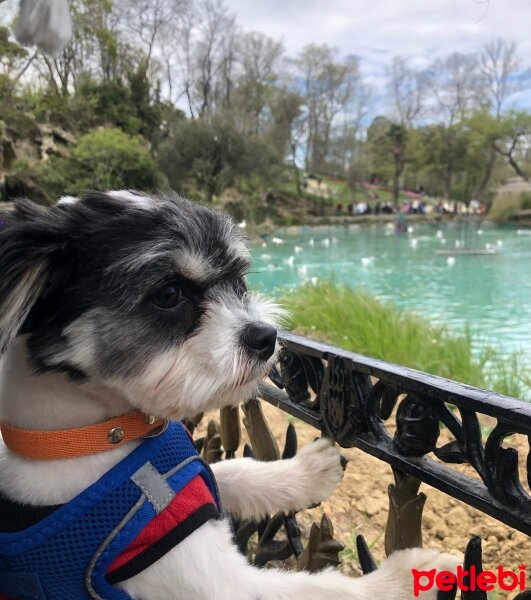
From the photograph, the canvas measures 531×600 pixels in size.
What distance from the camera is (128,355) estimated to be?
1.04m

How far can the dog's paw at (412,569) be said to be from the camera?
1.06 m

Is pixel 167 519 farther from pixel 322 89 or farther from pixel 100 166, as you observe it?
pixel 322 89

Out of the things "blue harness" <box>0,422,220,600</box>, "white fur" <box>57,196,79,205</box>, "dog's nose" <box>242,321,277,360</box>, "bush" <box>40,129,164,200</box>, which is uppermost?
"bush" <box>40,129,164,200</box>

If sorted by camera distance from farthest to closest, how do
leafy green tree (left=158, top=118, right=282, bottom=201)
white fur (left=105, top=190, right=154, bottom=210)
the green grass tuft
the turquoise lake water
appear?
leafy green tree (left=158, top=118, right=282, bottom=201)
the turquoise lake water
the green grass tuft
white fur (left=105, top=190, right=154, bottom=210)

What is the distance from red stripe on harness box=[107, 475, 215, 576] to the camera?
94 cm

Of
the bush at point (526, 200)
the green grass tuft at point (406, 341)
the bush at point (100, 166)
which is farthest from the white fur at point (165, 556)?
the bush at point (526, 200)

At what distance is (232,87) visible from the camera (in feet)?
117

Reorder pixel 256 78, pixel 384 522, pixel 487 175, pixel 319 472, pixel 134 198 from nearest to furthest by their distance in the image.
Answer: pixel 134 198 < pixel 319 472 < pixel 384 522 < pixel 487 175 < pixel 256 78

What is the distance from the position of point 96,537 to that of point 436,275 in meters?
12.1

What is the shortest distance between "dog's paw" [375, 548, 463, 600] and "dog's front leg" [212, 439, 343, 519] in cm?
33

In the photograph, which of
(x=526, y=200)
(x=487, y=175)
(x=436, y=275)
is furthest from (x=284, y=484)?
(x=487, y=175)

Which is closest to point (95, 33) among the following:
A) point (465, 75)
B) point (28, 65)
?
point (28, 65)

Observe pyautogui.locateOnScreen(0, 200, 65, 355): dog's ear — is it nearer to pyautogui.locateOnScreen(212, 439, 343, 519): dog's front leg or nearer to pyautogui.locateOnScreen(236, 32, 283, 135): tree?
pyautogui.locateOnScreen(212, 439, 343, 519): dog's front leg

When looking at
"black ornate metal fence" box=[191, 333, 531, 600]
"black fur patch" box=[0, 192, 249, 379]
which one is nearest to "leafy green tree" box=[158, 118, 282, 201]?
"black ornate metal fence" box=[191, 333, 531, 600]
